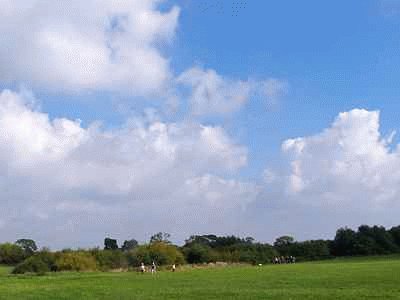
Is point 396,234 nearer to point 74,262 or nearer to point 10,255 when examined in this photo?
point 74,262

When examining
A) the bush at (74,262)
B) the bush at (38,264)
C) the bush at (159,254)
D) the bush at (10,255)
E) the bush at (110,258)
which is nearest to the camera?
the bush at (38,264)

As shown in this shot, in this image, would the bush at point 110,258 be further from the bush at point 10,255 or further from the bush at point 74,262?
the bush at point 10,255

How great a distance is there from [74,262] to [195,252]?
1252 inches

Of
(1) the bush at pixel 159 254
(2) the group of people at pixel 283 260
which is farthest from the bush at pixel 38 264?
(2) the group of people at pixel 283 260

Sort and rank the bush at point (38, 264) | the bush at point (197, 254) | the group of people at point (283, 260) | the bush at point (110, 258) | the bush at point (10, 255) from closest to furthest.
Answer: the bush at point (38, 264)
the bush at point (110, 258)
the bush at point (197, 254)
the group of people at point (283, 260)
the bush at point (10, 255)

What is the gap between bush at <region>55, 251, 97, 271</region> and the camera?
360 feet

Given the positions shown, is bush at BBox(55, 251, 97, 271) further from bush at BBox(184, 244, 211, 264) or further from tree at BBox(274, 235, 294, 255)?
tree at BBox(274, 235, 294, 255)

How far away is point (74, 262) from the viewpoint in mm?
111438

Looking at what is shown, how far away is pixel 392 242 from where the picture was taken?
161500 millimetres

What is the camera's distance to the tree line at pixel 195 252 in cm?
11181

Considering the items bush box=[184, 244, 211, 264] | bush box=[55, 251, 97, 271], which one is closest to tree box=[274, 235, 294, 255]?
bush box=[184, 244, 211, 264]

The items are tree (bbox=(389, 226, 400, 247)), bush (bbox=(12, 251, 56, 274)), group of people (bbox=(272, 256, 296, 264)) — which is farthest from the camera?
tree (bbox=(389, 226, 400, 247))

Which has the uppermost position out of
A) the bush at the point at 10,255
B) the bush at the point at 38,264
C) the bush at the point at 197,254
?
the bush at the point at 10,255

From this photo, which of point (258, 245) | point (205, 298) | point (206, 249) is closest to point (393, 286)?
point (205, 298)
